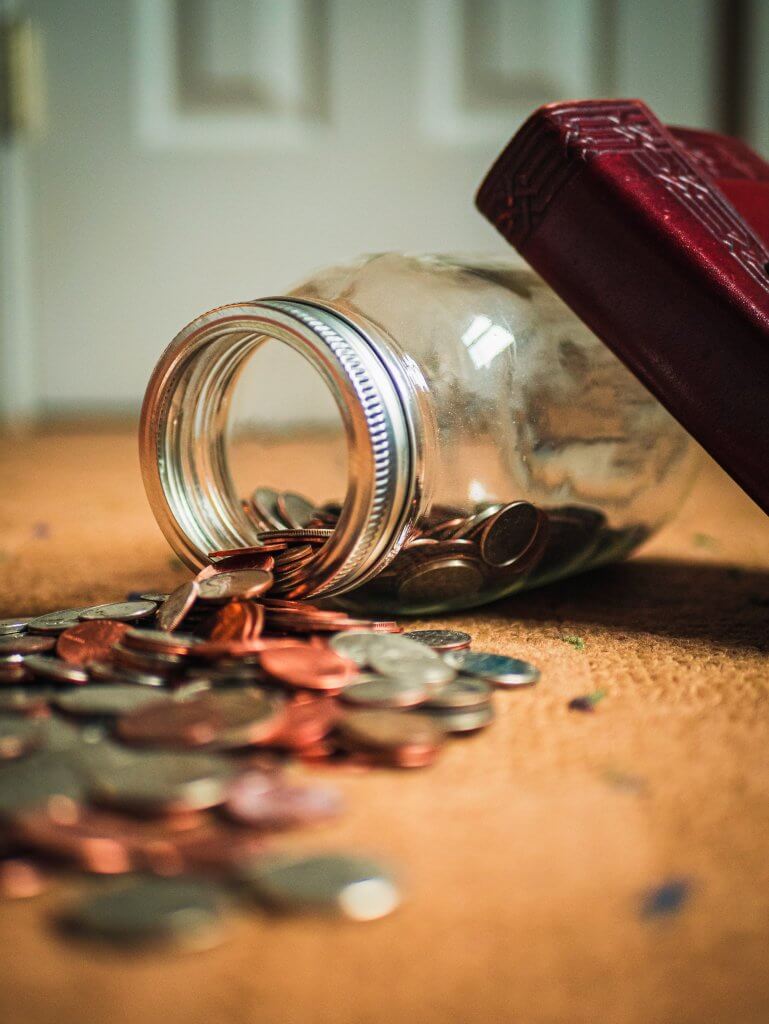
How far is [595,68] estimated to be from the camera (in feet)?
6.08

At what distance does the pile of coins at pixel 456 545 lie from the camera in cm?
65

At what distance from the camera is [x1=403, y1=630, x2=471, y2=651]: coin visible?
0.60m

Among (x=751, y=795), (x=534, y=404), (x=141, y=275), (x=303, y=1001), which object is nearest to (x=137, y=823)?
(x=303, y=1001)

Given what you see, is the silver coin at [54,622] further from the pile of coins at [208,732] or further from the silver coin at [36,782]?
Answer: the silver coin at [36,782]

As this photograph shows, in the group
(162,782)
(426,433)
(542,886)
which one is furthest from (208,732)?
(426,433)

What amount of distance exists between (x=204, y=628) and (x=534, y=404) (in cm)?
25

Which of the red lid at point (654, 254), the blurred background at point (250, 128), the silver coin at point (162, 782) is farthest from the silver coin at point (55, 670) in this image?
the blurred background at point (250, 128)

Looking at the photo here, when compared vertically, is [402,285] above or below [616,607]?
above

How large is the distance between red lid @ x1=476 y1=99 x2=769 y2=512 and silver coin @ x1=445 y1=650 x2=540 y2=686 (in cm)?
18

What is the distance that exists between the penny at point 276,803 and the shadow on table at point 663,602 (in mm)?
323

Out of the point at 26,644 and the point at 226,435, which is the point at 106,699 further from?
the point at 226,435

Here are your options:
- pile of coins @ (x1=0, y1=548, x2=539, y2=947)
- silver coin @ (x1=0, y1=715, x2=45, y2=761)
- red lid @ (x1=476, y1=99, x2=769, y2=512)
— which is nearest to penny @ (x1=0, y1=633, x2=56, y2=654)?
pile of coins @ (x1=0, y1=548, x2=539, y2=947)

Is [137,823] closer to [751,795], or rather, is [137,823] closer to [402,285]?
[751,795]

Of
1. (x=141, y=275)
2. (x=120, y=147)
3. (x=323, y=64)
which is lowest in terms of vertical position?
(x=141, y=275)
